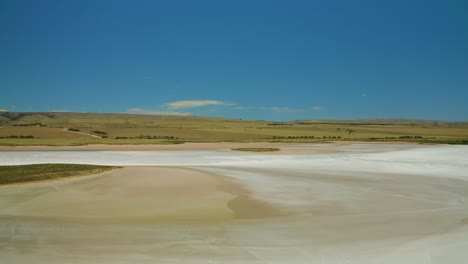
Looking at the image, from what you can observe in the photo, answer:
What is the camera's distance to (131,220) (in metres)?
15.6

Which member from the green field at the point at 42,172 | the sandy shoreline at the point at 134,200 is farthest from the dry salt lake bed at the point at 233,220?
the green field at the point at 42,172

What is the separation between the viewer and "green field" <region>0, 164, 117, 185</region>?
966 inches

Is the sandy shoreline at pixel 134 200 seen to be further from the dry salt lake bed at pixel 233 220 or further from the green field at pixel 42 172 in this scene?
the green field at pixel 42 172

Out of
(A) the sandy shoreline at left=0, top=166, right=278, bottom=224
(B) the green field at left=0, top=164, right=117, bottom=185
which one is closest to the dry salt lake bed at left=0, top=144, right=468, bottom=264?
(A) the sandy shoreline at left=0, top=166, right=278, bottom=224

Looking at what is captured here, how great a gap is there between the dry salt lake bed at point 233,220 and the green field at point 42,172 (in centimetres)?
169

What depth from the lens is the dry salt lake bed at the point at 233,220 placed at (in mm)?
11547

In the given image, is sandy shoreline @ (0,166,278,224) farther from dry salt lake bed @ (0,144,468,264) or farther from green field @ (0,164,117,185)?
green field @ (0,164,117,185)

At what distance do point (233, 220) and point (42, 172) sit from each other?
60.8 feet

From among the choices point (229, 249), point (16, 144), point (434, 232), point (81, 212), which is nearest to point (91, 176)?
point (81, 212)

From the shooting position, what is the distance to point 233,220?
15.6 metres

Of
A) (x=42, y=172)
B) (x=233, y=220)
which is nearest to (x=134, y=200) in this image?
(x=233, y=220)

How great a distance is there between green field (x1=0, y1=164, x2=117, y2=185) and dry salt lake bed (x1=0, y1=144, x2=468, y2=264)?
5.54ft

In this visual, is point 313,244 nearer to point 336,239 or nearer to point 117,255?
point 336,239

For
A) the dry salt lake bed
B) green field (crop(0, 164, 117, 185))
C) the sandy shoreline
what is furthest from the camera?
green field (crop(0, 164, 117, 185))
